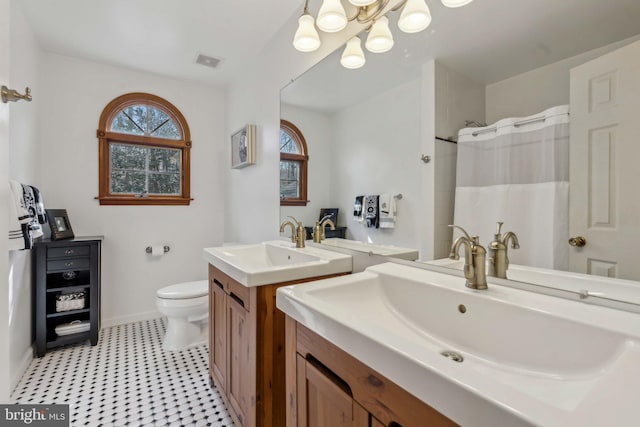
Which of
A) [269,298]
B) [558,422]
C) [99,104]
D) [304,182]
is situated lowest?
[269,298]

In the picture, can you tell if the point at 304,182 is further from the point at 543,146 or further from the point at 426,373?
the point at 426,373

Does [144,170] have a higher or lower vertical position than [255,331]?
higher

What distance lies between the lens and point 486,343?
0.79m

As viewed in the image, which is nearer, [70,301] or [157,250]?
[70,301]

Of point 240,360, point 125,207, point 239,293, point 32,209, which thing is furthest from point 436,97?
point 125,207

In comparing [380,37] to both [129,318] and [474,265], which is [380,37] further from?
[129,318]

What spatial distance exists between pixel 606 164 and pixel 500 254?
35 centimetres

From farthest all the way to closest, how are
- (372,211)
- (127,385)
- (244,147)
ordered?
(244,147) < (127,385) < (372,211)

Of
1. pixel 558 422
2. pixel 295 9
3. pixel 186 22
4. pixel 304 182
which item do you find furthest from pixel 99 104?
pixel 558 422

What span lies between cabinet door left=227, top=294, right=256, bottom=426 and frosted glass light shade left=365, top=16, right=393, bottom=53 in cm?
134

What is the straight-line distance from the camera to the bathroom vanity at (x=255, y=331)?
3.95 feet

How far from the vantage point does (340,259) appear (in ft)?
4.73

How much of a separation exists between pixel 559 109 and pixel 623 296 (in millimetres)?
529

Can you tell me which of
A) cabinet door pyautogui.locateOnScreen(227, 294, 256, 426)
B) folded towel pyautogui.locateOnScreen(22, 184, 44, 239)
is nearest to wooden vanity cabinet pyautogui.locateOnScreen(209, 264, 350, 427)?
cabinet door pyautogui.locateOnScreen(227, 294, 256, 426)
